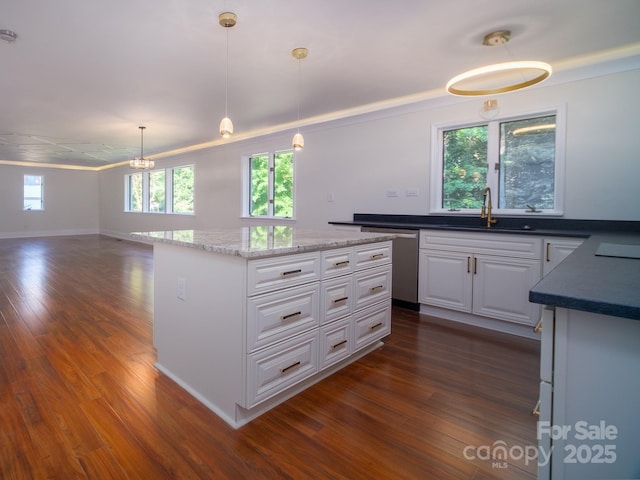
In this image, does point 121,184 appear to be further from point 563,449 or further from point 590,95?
point 563,449

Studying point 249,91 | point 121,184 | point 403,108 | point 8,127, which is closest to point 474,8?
point 403,108

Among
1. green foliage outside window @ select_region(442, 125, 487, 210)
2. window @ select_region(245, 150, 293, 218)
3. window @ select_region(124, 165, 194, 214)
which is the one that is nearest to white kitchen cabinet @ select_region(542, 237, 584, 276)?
green foliage outside window @ select_region(442, 125, 487, 210)

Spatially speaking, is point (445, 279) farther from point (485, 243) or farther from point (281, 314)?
point (281, 314)

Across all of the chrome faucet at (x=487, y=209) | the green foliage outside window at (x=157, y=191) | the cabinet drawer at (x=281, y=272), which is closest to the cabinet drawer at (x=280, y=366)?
the cabinet drawer at (x=281, y=272)

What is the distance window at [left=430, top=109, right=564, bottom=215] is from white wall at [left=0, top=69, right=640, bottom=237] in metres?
0.11

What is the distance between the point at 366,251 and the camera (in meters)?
2.41

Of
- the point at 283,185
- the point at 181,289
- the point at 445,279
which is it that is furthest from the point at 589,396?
the point at 283,185

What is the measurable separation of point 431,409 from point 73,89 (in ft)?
15.4

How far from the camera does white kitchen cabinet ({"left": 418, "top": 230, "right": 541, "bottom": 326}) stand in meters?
2.92

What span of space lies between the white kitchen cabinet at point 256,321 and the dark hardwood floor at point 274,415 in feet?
0.43

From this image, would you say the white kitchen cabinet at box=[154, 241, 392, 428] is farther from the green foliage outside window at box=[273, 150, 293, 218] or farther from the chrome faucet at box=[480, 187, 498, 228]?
the green foliage outside window at box=[273, 150, 293, 218]

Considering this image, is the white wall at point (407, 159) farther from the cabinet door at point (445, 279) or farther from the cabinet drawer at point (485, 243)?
the cabinet door at point (445, 279)

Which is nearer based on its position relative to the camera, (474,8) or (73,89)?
(474,8)

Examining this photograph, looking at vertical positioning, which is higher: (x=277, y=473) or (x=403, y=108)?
(x=403, y=108)
